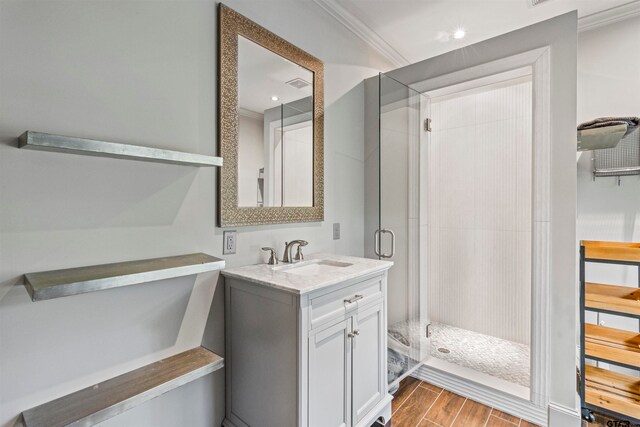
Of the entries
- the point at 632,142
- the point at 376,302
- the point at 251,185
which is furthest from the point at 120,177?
the point at 632,142

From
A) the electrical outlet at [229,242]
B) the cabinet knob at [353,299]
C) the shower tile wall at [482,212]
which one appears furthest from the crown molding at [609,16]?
the electrical outlet at [229,242]

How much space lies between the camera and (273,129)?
1.84m

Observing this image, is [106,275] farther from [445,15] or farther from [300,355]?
[445,15]

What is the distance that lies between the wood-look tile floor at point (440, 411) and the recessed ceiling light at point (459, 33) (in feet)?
9.23

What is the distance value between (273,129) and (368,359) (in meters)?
1.45

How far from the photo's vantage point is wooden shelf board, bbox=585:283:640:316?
1656mm

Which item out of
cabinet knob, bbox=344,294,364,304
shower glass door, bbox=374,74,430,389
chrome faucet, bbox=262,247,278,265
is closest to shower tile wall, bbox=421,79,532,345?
shower glass door, bbox=374,74,430,389

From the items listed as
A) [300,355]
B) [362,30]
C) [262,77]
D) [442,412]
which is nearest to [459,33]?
[362,30]

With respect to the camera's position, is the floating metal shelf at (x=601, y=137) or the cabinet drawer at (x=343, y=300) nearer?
the cabinet drawer at (x=343, y=300)

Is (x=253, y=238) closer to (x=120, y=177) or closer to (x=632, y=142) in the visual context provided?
(x=120, y=177)

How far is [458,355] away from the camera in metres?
2.57

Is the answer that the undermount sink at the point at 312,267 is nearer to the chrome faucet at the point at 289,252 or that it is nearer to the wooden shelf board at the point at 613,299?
the chrome faucet at the point at 289,252

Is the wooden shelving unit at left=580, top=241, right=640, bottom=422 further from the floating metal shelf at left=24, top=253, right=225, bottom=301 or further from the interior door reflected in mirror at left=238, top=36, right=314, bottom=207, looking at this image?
the floating metal shelf at left=24, top=253, right=225, bottom=301

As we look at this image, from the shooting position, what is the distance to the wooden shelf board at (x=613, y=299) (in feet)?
5.43
